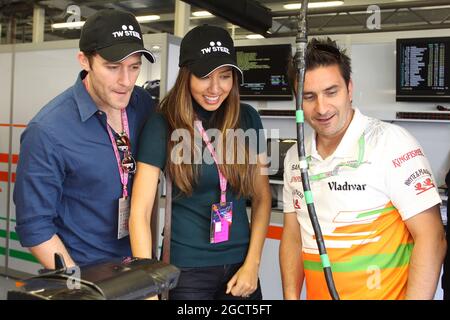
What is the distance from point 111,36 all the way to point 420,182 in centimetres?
92

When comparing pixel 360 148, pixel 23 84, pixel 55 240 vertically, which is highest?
pixel 23 84

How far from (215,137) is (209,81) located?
0.19 meters

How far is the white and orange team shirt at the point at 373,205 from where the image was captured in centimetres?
133

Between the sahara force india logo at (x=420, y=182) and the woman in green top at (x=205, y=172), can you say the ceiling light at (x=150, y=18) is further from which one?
the sahara force india logo at (x=420, y=182)

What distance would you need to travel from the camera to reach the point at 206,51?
58.2 inches

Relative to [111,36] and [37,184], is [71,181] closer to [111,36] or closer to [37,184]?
[37,184]

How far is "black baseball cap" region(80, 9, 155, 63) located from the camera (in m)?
1.36

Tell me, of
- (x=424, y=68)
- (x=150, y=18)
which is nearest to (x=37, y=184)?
(x=424, y=68)

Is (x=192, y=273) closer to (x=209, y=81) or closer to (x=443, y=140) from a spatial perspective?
(x=209, y=81)

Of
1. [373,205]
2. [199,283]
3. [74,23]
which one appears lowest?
[199,283]

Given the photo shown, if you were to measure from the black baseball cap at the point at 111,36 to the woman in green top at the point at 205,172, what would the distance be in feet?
0.60

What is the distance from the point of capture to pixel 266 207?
1679mm
